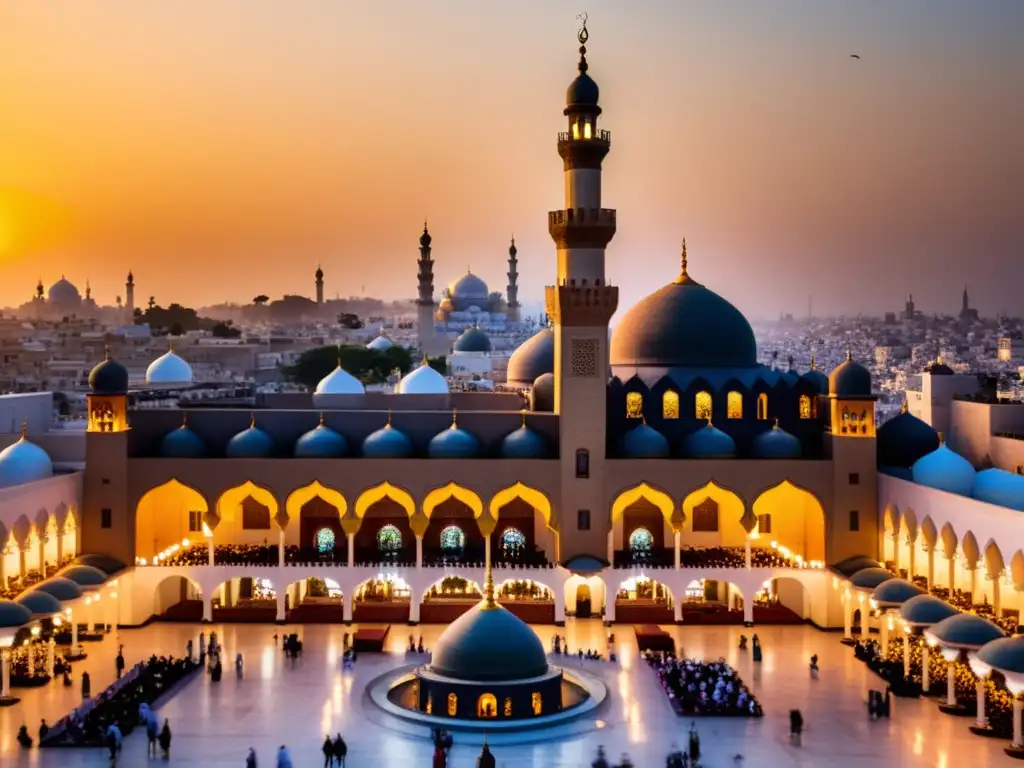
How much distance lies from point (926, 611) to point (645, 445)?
9035mm

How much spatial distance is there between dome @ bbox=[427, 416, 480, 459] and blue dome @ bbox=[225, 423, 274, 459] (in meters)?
3.92

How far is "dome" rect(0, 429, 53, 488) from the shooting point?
2812 centimetres

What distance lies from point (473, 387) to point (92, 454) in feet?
105

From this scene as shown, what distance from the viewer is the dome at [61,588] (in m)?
24.7

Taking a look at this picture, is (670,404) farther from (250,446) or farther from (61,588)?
(61,588)

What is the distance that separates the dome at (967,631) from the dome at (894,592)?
2.83 metres

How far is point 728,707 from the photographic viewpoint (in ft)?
72.3

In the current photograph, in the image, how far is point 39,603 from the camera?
76.7ft

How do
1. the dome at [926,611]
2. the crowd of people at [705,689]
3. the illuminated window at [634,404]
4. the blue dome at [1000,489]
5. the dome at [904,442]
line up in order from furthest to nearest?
the illuminated window at [634,404]
the dome at [904,442]
the blue dome at [1000,489]
the dome at [926,611]
the crowd of people at [705,689]

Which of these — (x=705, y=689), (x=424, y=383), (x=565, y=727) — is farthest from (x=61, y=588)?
(x=424, y=383)

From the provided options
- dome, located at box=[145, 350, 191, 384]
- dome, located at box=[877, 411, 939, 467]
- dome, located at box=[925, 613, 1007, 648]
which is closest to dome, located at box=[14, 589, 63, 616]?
dome, located at box=[925, 613, 1007, 648]

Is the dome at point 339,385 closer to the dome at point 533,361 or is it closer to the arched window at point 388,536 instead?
the dome at point 533,361

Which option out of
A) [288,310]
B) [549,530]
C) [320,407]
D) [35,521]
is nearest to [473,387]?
[320,407]

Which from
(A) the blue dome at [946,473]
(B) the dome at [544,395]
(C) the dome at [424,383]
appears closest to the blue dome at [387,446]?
(B) the dome at [544,395]
